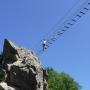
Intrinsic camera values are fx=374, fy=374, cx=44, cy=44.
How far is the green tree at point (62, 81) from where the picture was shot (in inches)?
3610

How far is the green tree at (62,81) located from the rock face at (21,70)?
125 feet

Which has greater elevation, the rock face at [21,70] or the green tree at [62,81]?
the green tree at [62,81]

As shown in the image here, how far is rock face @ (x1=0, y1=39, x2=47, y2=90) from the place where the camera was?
4875cm

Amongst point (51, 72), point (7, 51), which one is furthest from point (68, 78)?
point (7, 51)

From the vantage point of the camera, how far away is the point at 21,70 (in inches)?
1940

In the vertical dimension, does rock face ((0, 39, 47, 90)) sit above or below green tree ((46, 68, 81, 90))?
below

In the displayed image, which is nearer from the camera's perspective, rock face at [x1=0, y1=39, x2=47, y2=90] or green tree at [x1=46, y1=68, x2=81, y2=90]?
rock face at [x1=0, y1=39, x2=47, y2=90]

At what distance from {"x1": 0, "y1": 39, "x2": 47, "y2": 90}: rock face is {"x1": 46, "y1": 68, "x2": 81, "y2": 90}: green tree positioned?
3798 centimetres

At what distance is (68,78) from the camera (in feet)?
318

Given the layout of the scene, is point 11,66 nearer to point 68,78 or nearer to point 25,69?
point 25,69

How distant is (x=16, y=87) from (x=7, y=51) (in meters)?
7.05

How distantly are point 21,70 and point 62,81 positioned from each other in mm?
46464

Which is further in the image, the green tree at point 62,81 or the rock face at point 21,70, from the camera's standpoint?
the green tree at point 62,81

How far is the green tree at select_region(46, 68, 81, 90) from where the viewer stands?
3610 inches
